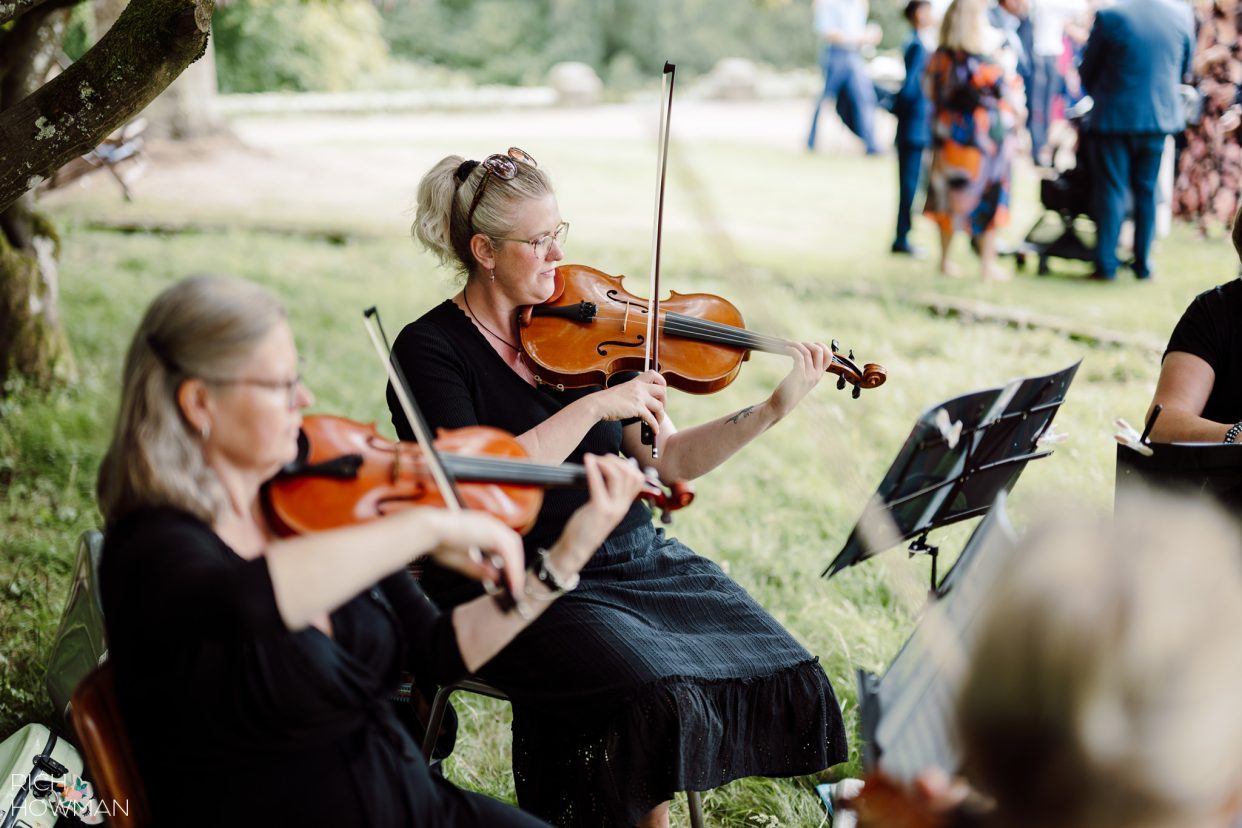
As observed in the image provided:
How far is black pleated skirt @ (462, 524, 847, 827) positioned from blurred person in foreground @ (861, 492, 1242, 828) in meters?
1.04

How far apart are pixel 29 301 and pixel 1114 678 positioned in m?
4.71

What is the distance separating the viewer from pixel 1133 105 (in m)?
6.74

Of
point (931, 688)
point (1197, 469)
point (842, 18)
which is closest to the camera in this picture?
point (931, 688)

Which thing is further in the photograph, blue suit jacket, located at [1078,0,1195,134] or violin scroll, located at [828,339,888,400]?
blue suit jacket, located at [1078,0,1195,134]

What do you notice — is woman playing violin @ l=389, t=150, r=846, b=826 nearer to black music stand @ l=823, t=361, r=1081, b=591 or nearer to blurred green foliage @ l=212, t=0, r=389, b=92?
black music stand @ l=823, t=361, r=1081, b=591

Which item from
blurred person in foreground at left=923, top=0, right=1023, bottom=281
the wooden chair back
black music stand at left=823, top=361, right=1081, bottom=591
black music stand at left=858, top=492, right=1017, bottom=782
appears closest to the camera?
black music stand at left=858, top=492, right=1017, bottom=782

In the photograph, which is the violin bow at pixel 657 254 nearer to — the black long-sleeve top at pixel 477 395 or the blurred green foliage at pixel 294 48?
the black long-sleeve top at pixel 477 395

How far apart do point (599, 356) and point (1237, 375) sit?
4.51ft

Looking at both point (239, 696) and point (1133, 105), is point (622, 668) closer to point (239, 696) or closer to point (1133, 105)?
point (239, 696)

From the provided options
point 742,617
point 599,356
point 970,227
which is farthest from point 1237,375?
point 970,227

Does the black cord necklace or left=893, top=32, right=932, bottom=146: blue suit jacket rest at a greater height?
left=893, top=32, right=932, bottom=146: blue suit jacket

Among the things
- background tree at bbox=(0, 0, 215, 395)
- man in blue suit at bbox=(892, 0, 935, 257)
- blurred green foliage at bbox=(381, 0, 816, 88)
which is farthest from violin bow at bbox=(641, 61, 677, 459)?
blurred green foliage at bbox=(381, 0, 816, 88)

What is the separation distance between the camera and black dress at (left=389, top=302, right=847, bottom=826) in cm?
208

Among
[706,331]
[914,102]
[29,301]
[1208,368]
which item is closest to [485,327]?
[706,331]
